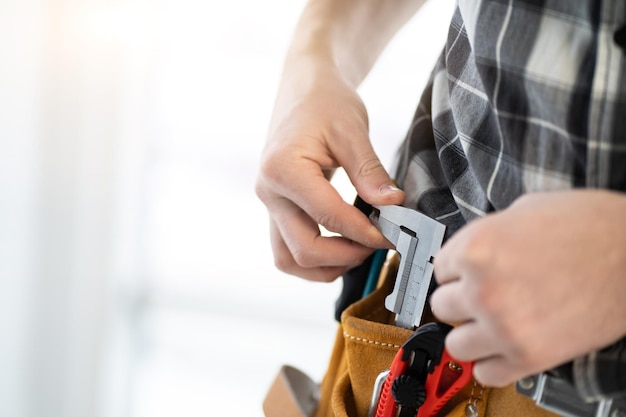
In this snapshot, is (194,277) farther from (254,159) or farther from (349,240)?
(349,240)

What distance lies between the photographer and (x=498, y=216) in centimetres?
49

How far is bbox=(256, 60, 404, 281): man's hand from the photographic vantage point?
0.79 meters

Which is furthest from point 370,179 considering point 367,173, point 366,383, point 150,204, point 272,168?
point 150,204

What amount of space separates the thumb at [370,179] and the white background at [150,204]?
3.74 feet

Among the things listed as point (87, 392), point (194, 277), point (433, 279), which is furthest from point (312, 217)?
point (87, 392)

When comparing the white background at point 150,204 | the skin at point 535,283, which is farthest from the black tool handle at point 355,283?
the white background at point 150,204

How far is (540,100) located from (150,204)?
1.69m

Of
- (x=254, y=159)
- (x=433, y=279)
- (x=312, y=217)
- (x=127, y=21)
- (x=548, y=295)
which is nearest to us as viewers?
(x=548, y=295)

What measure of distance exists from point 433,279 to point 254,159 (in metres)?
1.38

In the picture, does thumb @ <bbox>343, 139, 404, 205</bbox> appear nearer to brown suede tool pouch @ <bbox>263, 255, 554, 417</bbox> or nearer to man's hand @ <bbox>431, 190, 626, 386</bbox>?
brown suede tool pouch @ <bbox>263, 255, 554, 417</bbox>

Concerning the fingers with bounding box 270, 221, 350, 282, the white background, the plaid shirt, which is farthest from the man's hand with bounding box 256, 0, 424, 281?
the white background

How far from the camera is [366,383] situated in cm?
73

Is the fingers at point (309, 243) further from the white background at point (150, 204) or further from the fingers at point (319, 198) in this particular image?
the white background at point (150, 204)

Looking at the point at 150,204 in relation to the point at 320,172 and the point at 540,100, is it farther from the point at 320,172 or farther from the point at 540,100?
the point at 540,100
